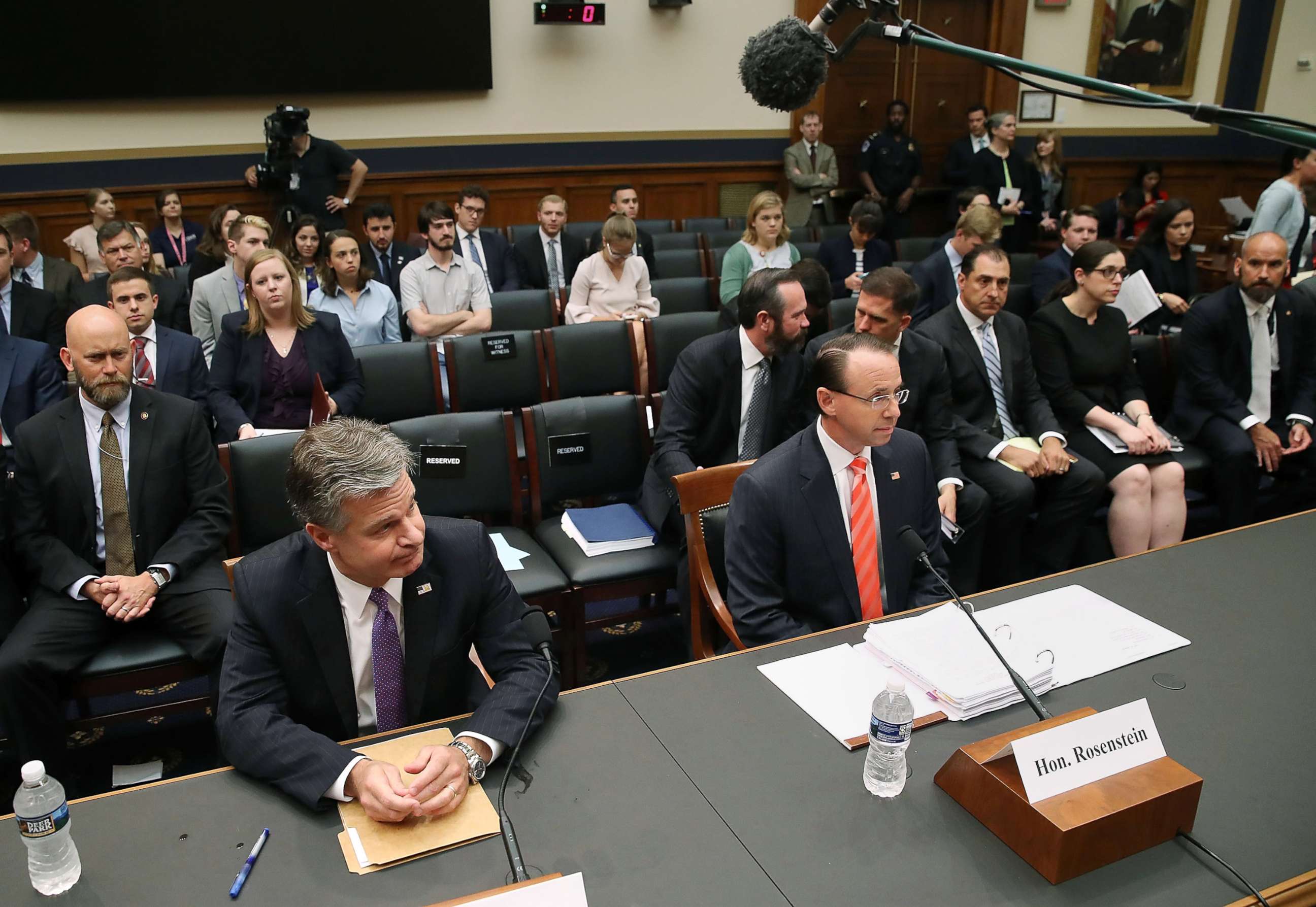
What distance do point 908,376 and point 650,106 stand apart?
18.9ft

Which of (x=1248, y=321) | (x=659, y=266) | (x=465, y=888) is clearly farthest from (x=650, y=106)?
(x=465, y=888)

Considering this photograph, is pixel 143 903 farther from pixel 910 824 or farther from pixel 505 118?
pixel 505 118

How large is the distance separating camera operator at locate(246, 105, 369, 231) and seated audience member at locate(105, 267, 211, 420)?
3.18 m

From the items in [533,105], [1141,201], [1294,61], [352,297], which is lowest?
[352,297]

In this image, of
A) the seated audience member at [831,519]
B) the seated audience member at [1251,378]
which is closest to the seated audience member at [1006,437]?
the seated audience member at [1251,378]

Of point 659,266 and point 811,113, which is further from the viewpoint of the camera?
point 811,113

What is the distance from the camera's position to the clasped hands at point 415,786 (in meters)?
1.52

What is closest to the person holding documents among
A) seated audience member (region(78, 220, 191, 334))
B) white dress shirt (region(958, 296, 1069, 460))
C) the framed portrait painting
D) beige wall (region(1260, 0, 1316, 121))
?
white dress shirt (region(958, 296, 1069, 460))

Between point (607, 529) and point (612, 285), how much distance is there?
2.65 m

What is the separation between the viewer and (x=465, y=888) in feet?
4.61

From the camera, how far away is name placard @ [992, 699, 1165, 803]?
149 cm

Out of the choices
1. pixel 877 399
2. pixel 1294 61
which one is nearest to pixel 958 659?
pixel 877 399

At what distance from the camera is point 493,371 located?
4.33 meters

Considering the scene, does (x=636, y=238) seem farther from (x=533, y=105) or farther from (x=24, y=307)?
(x=24, y=307)
